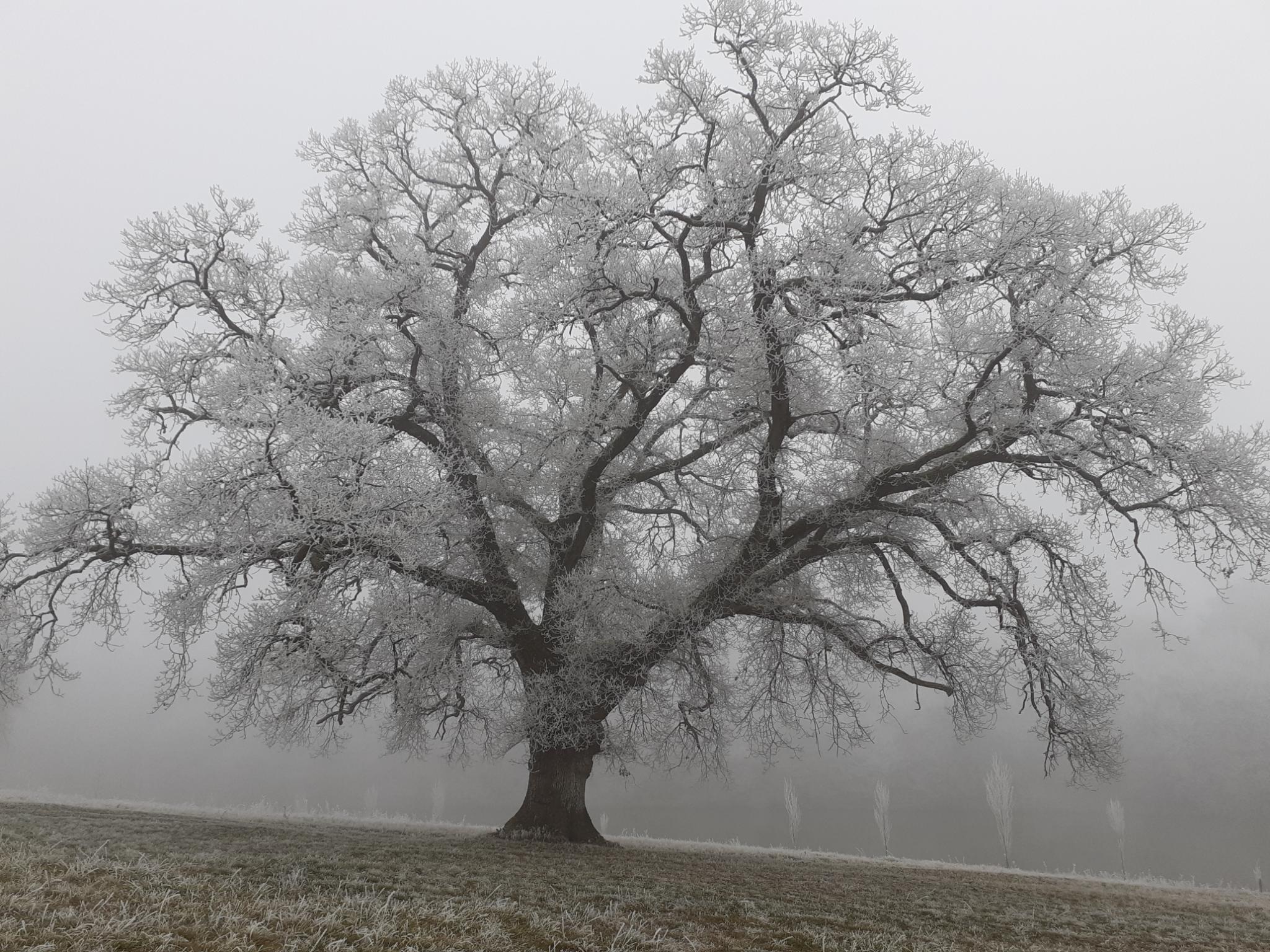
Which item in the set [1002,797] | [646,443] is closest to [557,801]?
[646,443]

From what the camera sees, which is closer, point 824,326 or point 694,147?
point 824,326

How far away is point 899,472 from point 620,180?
5919mm

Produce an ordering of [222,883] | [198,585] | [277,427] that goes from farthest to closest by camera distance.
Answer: [198,585] < [277,427] < [222,883]

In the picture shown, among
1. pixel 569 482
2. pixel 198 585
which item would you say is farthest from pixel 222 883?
pixel 569 482

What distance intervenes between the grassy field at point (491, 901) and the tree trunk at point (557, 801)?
0.92m

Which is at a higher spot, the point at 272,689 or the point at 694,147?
the point at 694,147

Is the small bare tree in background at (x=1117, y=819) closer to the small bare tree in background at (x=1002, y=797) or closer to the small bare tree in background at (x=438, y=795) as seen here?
the small bare tree in background at (x=1002, y=797)

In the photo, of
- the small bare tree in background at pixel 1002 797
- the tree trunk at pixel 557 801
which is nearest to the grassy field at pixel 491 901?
the tree trunk at pixel 557 801

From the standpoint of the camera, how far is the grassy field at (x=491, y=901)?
5.28 metres

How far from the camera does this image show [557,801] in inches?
594

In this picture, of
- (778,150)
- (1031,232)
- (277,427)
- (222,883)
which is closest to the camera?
(222,883)

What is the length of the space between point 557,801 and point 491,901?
320 inches

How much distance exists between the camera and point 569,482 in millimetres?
14508

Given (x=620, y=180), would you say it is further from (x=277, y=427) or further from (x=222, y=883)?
(x=222, y=883)
